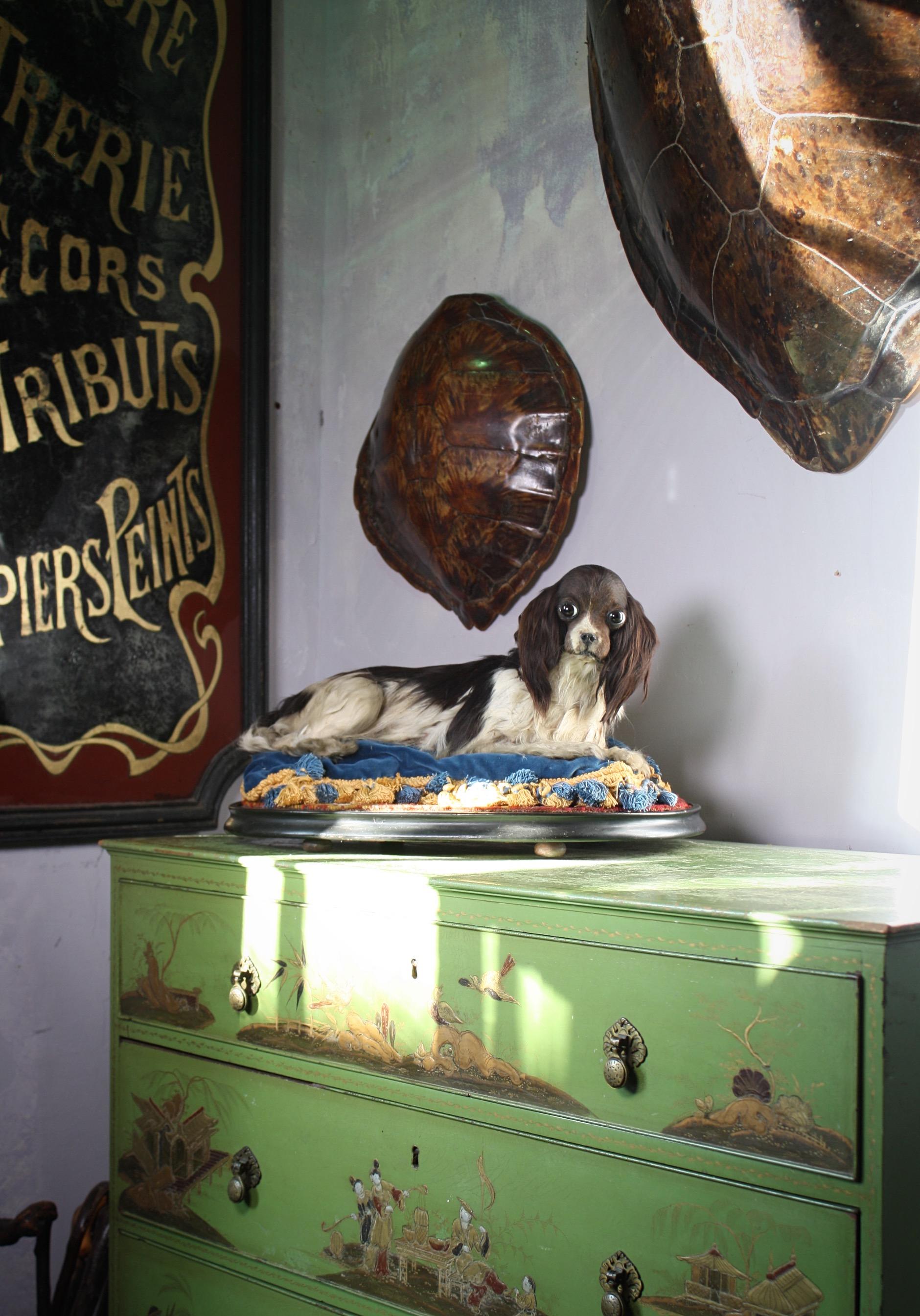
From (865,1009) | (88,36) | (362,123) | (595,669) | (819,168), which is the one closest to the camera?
(865,1009)

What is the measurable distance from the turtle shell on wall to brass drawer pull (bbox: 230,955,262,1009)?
1.37m

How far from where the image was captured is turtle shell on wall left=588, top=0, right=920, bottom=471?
1.66m

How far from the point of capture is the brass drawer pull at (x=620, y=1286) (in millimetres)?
1372

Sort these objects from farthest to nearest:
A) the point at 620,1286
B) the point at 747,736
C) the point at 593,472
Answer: the point at 593,472 < the point at 747,736 < the point at 620,1286

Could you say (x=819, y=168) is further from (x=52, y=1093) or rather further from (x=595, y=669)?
(x=52, y=1093)

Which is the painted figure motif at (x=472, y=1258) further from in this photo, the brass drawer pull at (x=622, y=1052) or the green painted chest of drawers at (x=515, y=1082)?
the brass drawer pull at (x=622, y=1052)

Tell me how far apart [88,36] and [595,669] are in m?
2.15

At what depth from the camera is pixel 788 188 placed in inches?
70.6

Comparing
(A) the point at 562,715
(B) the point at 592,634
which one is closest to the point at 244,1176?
(A) the point at 562,715

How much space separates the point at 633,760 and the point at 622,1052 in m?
0.70

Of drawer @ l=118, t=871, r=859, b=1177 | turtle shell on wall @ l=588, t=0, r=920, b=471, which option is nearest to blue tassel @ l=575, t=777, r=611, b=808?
drawer @ l=118, t=871, r=859, b=1177

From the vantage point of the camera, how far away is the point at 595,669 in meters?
2.02

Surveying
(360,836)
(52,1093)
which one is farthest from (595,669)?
(52,1093)

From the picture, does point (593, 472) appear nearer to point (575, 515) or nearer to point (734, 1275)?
point (575, 515)
